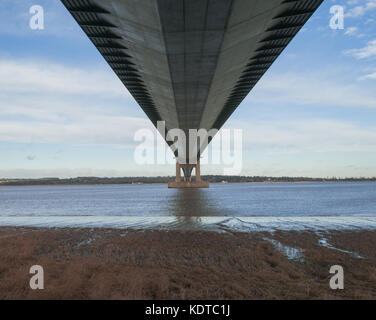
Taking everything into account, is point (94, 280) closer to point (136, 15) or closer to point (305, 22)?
point (136, 15)

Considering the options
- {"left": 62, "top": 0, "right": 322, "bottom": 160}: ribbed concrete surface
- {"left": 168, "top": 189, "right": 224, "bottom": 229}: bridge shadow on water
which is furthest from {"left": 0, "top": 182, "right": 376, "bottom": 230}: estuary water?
{"left": 62, "top": 0, "right": 322, "bottom": 160}: ribbed concrete surface

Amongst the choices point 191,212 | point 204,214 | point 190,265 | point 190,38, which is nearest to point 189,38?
point 190,38

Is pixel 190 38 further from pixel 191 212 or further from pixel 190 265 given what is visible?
pixel 191 212

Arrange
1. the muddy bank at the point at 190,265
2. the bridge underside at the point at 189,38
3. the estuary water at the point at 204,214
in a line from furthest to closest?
1. the estuary water at the point at 204,214
2. the bridge underside at the point at 189,38
3. the muddy bank at the point at 190,265

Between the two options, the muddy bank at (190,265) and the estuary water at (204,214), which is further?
the estuary water at (204,214)

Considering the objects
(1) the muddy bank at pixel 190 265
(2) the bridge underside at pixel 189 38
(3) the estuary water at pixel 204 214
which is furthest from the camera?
(3) the estuary water at pixel 204 214

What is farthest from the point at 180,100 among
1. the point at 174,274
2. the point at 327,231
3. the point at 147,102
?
the point at 174,274

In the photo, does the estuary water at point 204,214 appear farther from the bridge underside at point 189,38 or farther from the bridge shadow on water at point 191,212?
the bridge underside at point 189,38

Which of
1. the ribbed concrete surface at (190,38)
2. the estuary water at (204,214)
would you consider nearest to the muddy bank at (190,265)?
the estuary water at (204,214)
